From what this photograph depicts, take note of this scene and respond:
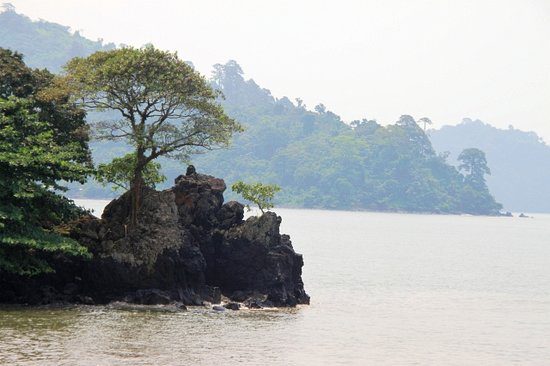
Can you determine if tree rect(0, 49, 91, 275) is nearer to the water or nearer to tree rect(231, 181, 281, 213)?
the water

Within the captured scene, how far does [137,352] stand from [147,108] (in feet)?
60.3

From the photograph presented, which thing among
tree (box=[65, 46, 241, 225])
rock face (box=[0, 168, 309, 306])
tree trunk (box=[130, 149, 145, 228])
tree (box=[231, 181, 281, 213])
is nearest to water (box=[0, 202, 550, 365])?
rock face (box=[0, 168, 309, 306])

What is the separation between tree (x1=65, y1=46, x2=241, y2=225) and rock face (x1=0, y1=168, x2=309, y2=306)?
157 cm

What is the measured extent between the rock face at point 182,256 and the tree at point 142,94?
5.16 ft

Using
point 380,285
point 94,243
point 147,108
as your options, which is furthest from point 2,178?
point 380,285

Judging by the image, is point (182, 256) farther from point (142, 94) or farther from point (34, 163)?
point (34, 163)

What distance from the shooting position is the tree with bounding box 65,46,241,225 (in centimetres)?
4541

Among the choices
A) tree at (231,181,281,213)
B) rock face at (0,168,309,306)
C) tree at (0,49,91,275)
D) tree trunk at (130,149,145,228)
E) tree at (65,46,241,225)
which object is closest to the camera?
tree at (0,49,91,275)

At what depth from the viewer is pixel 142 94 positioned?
46.3 metres

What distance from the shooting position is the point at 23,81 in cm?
4512

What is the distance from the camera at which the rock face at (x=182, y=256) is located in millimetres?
43625

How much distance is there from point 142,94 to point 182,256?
9.63 metres

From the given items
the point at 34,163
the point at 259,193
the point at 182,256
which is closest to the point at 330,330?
the point at 182,256

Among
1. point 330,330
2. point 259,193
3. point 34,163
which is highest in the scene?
point 34,163
